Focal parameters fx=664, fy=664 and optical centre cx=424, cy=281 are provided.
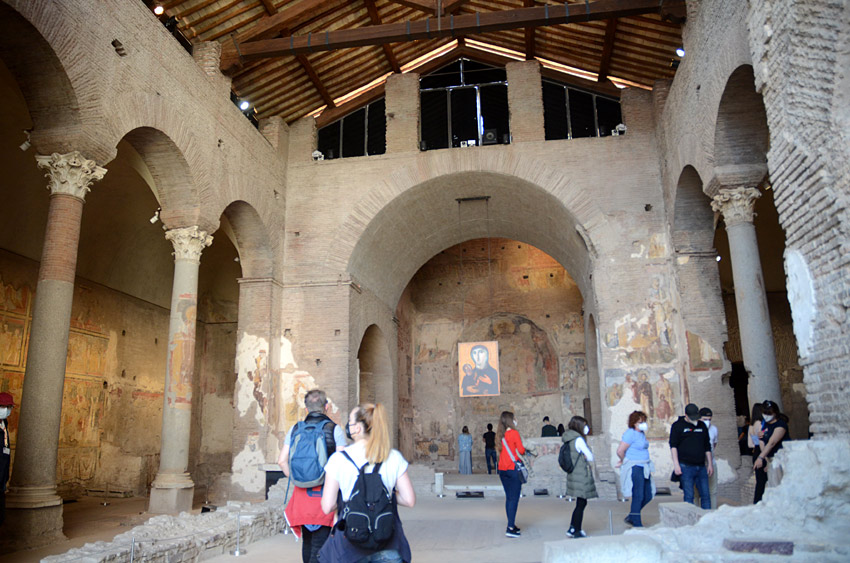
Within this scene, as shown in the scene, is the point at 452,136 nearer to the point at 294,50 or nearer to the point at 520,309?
the point at 294,50

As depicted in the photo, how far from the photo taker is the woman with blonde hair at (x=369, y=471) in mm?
3398

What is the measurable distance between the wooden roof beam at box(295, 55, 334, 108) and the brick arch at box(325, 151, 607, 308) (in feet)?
9.49

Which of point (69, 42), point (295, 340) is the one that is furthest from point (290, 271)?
point (69, 42)

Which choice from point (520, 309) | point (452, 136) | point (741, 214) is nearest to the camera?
point (741, 214)

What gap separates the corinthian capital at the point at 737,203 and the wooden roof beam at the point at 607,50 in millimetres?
4755

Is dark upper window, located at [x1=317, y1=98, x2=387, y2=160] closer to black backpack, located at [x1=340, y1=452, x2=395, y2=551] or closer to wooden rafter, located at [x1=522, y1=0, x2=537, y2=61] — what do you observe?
wooden rafter, located at [x1=522, y1=0, x2=537, y2=61]

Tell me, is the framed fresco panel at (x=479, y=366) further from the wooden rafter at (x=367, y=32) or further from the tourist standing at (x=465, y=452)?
the wooden rafter at (x=367, y=32)

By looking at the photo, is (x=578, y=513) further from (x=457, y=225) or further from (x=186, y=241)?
(x=457, y=225)

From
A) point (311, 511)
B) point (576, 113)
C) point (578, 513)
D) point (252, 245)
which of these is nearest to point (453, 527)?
point (578, 513)

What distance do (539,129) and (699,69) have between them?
176 inches

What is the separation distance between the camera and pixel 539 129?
14906mm

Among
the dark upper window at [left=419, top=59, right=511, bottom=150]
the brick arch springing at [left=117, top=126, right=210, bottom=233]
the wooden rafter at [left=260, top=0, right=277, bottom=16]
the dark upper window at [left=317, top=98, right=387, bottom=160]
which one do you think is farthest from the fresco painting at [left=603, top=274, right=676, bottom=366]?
the wooden rafter at [left=260, top=0, right=277, bottom=16]

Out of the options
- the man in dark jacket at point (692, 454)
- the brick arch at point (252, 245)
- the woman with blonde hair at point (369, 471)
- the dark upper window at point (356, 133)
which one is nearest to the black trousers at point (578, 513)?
the man in dark jacket at point (692, 454)

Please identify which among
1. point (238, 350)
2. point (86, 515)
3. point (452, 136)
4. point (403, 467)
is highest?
point (452, 136)
